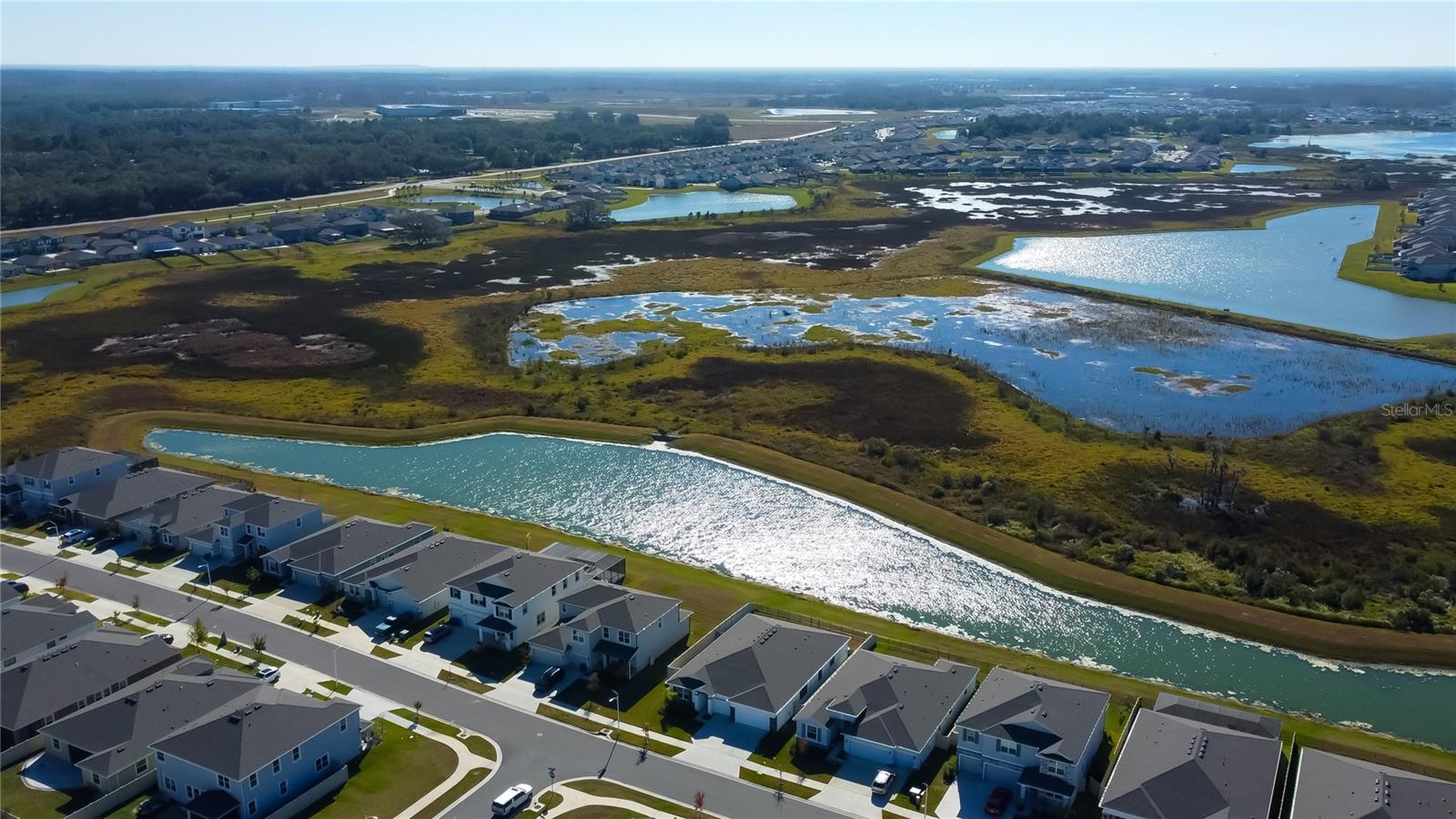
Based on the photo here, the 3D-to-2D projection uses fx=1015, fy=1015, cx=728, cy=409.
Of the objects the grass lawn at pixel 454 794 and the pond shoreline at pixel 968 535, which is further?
the pond shoreline at pixel 968 535

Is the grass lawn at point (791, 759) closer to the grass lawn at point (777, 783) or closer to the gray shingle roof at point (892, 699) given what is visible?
the grass lawn at point (777, 783)

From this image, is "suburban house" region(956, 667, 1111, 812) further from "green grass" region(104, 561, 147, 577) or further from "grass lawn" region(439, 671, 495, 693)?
"green grass" region(104, 561, 147, 577)

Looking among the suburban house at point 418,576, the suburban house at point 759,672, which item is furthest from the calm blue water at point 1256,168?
the suburban house at point 418,576

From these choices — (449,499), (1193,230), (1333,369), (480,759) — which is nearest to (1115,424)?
(1333,369)

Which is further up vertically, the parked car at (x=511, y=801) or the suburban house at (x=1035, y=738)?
the suburban house at (x=1035, y=738)

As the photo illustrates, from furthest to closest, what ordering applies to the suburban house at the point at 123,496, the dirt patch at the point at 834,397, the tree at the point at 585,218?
the tree at the point at 585,218 < the dirt patch at the point at 834,397 < the suburban house at the point at 123,496

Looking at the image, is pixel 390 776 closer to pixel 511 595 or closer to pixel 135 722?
pixel 135 722

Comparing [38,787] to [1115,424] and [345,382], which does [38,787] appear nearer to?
[345,382]
